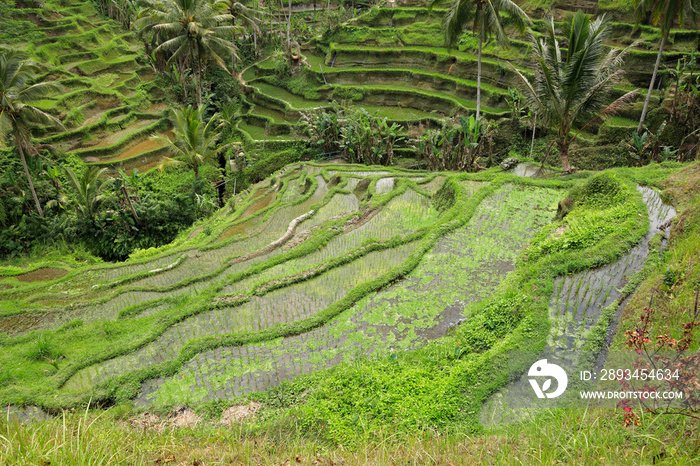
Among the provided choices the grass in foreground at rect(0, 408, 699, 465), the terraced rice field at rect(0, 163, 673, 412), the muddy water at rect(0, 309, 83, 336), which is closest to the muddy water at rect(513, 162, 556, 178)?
the terraced rice field at rect(0, 163, 673, 412)

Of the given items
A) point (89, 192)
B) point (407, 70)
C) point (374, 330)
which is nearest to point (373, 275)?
point (374, 330)

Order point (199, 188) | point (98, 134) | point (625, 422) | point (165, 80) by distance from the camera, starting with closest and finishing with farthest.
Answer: point (625, 422) → point (199, 188) → point (98, 134) → point (165, 80)

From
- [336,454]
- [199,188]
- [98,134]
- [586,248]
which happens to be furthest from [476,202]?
[98,134]

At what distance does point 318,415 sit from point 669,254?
5.38 m

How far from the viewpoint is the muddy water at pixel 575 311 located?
4484mm

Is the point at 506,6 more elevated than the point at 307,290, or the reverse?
the point at 506,6

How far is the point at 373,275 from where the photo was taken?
8.23 metres

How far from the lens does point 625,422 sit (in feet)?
10.4

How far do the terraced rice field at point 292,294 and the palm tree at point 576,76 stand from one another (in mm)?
1911

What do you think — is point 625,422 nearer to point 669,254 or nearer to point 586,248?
point 669,254

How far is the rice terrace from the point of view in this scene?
3559 millimetres

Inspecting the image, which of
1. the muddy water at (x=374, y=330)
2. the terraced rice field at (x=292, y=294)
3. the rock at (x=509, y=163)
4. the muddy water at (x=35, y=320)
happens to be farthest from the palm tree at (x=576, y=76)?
the muddy water at (x=35, y=320)

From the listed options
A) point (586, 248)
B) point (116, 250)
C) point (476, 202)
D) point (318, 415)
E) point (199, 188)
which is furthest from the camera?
point (199, 188)

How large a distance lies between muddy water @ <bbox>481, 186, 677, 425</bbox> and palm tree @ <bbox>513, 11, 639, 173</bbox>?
12.4 feet
